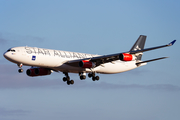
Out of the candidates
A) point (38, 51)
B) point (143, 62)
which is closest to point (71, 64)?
point (38, 51)

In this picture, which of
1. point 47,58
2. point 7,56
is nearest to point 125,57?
point 47,58

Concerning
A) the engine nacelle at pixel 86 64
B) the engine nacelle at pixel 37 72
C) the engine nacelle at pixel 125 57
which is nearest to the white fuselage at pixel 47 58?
the engine nacelle at pixel 86 64

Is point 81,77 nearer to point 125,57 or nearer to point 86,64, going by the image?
point 86,64

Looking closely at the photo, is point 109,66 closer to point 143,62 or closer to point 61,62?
point 143,62

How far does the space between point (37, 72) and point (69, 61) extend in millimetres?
8795

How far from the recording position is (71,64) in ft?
219

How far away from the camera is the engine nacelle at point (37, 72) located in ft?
235

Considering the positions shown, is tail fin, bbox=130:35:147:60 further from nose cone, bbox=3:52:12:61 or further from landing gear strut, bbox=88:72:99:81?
nose cone, bbox=3:52:12:61

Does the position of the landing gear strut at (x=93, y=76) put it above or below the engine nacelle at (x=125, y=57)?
below

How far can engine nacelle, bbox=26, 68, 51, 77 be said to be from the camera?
71.6 m

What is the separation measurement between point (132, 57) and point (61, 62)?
42.6 feet

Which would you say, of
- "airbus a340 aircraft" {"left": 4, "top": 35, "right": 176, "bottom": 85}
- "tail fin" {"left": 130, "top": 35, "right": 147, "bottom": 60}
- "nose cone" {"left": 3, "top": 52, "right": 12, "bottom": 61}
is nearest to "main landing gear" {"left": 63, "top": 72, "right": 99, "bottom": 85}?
"airbus a340 aircraft" {"left": 4, "top": 35, "right": 176, "bottom": 85}

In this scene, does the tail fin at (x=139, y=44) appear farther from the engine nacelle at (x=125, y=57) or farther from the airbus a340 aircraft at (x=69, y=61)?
the engine nacelle at (x=125, y=57)

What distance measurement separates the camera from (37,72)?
72.0 metres
